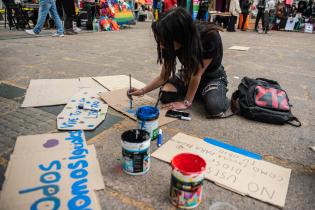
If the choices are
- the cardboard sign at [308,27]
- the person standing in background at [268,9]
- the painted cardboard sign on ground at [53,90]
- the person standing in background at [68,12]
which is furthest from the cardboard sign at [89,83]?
the cardboard sign at [308,27]

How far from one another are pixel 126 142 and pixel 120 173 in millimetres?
215

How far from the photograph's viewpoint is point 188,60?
5.55 feet

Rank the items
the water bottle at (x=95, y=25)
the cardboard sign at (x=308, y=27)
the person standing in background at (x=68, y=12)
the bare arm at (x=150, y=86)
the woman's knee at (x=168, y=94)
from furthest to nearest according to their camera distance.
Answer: the cardboard sign at (x=308, y=27) → the water bottle at (x=95, y=25) → the person standing in background at (x=68, y=12) → the woman's knee at (x=168, y=94) → the bare arm at (x=150, y=86)

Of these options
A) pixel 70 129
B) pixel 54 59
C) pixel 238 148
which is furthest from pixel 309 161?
pixel 54 59

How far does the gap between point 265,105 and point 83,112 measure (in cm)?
133

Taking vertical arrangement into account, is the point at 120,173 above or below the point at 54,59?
below

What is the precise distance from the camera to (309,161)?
1.47 meters

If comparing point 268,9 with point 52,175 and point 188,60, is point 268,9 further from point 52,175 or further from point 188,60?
point 52,175

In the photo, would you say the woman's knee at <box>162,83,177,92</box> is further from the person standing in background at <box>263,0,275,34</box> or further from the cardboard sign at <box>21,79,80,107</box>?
the person standing in background at <box>263,0,275,34</box>

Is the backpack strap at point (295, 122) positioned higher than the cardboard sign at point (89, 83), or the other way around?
the cardboard sign at point (89, 83)

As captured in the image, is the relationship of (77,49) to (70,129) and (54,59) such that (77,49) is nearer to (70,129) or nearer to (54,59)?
(54,59)

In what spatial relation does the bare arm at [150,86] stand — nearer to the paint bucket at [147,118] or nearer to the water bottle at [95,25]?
the paint bucket at [147,118]

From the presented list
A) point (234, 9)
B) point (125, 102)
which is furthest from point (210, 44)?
point (234, 9)

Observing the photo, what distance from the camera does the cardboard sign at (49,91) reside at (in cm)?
202
